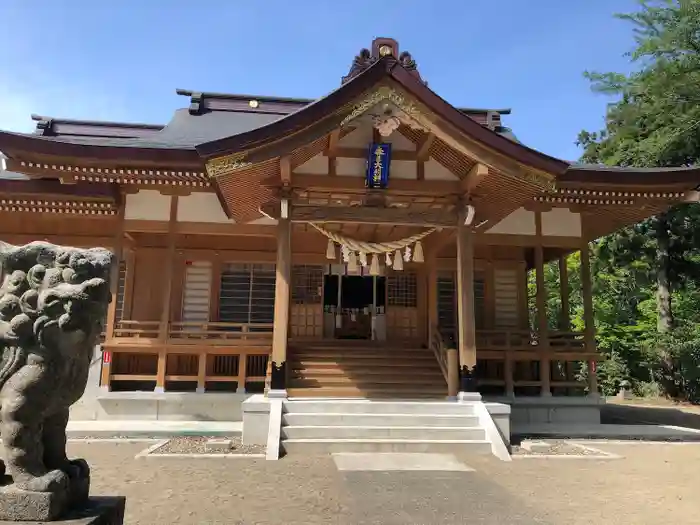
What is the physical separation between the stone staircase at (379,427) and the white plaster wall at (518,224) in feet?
14.4

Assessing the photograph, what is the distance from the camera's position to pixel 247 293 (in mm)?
12008

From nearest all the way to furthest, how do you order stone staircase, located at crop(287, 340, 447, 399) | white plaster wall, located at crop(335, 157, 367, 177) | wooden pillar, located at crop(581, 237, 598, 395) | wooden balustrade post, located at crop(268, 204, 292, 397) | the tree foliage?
wooden balustrade post, located at crop(268, 204, 292, 397) → stone staircase, located at crop(287, 340, 447, 399) → white plaster wall, located at crop(335, 157, 367, 177) → wooden pillar, located at crop(581, 237, 598, 395) → the tree foliage

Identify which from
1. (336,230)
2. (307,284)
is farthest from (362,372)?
(307,284)

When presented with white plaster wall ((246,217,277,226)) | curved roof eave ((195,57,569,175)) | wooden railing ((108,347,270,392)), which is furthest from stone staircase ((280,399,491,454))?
curved roof eave ((195,57,569,175))

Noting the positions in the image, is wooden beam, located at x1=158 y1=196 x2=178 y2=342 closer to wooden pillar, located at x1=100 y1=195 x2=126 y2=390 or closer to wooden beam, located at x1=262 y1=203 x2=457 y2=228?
wooden pillar, located at x1=100 y1=195 x2=126 y2=390

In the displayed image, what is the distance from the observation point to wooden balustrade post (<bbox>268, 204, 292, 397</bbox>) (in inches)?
333

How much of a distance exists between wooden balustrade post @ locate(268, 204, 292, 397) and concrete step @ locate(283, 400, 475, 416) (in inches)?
13.9

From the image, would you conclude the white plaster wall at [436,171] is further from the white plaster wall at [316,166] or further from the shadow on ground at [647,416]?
the shadow on ground at [647,416]

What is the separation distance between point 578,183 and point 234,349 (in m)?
7.54

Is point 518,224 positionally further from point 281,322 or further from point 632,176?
point 281,322

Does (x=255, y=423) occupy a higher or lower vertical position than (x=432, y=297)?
lower

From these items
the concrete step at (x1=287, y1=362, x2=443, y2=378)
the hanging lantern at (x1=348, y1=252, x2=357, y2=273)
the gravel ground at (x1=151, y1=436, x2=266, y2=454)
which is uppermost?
the hanging lantern at (x1=348, y1=252, x2=357, y2=273)

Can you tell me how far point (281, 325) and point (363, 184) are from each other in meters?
2.95

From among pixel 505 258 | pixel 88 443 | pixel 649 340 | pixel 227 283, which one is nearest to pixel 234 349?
pixel 227 283
